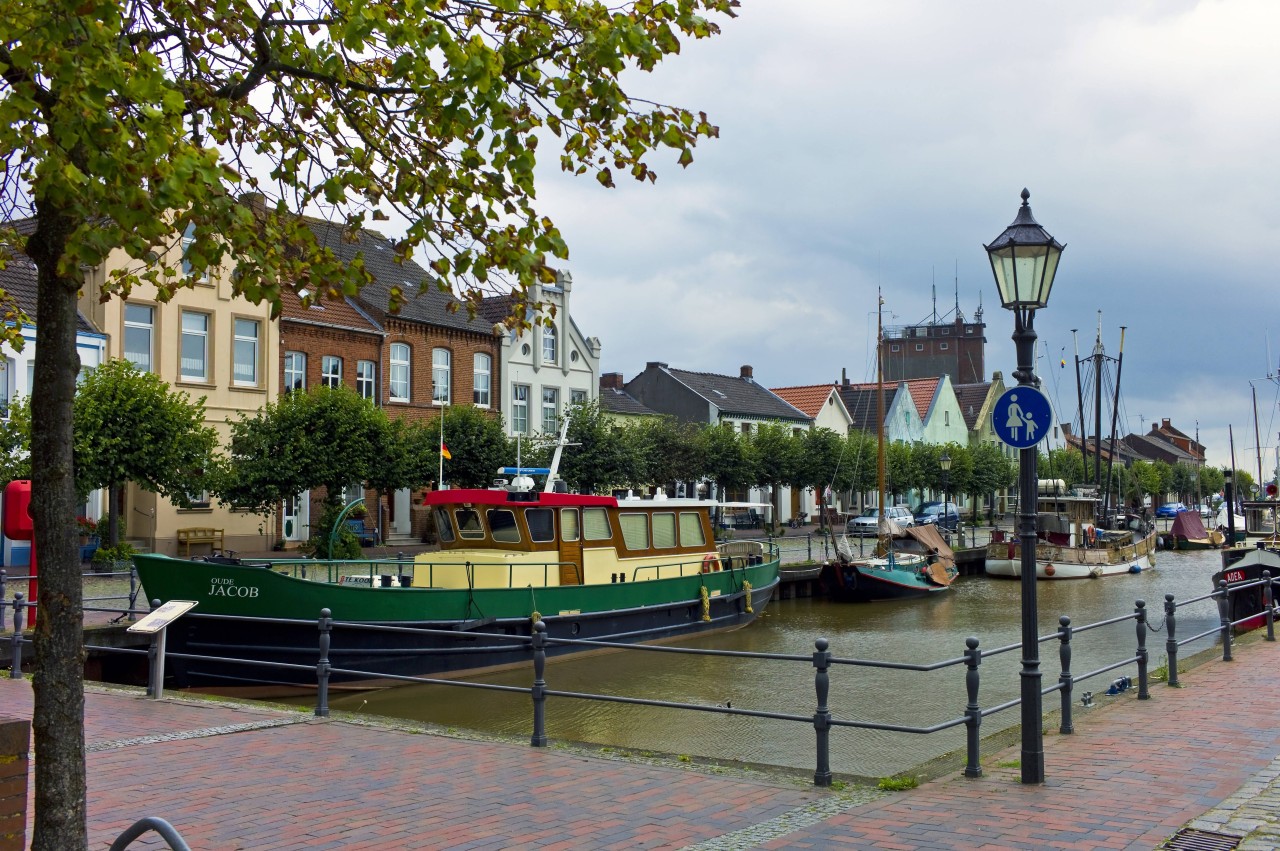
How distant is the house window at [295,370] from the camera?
35531mm

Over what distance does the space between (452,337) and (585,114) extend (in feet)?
116

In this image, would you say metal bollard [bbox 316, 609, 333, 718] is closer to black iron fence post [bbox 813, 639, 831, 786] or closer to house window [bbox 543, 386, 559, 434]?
black iron fence post [bbox 813, 639, 831, 786]

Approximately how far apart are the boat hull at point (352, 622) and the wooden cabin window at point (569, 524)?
969 mm

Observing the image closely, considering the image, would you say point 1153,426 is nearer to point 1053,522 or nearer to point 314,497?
point 1053,522

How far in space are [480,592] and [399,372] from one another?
69.6ft

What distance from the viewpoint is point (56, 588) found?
4863 millimetres

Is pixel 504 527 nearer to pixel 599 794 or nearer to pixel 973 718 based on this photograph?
pixel 599 794

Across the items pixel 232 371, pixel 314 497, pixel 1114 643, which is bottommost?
pixel 1114 643

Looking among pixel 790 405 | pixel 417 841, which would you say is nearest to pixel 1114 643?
pixel 417 841

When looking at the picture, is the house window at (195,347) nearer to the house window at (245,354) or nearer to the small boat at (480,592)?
the house window at (245,354)

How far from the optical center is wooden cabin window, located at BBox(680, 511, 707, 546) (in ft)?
80.1

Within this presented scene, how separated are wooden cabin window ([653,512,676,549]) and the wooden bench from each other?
14011mm

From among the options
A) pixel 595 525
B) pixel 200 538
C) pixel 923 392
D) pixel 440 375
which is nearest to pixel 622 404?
pixel 440 375

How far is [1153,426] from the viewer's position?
464 ft
